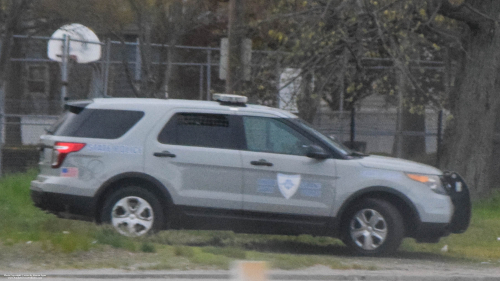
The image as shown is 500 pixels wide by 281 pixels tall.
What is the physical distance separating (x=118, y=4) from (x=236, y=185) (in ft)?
24.5

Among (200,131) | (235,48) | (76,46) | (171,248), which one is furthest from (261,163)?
(76,46)

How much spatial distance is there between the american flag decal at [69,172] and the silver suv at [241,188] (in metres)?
0.01

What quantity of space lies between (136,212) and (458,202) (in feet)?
12.5

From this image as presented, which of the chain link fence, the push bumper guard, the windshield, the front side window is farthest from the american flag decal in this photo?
the push bumper guard

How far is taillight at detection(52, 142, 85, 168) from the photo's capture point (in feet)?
28.8

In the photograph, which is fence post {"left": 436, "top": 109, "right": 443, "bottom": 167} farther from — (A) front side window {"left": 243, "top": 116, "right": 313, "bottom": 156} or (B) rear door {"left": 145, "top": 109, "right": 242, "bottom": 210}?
(B) rear door {"left": 145, "top": 109, "right": 242, "bottom": 210}

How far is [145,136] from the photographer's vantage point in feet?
29.0

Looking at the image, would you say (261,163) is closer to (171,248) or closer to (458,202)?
(171,248)

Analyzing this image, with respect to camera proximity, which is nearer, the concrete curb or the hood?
the concrete curb

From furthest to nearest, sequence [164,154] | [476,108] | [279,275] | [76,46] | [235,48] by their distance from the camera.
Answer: [76,46] → [476,108] → [235,48] → [164,154] → [279,275]

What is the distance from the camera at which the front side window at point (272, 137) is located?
8.84 metres

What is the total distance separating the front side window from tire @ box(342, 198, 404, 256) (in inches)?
36.7

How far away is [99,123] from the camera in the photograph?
29.3ft

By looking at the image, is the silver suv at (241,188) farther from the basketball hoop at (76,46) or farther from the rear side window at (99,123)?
the basketball hoop at (76,46)
